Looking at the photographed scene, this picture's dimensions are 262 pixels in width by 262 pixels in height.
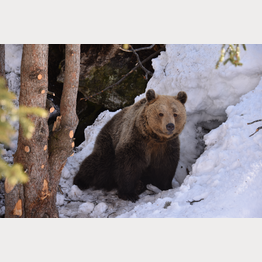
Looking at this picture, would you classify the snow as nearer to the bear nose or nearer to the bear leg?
the bear leg

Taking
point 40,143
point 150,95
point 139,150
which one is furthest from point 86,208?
point 150,95

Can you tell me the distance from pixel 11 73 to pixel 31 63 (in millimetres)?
2364

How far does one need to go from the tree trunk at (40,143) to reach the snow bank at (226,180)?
0.94 metres

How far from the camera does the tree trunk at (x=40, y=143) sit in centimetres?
250

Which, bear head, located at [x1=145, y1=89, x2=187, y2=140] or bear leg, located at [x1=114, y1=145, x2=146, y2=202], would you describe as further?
bear leg, located at [x1=114, y1=145, x2=146, y2=202]

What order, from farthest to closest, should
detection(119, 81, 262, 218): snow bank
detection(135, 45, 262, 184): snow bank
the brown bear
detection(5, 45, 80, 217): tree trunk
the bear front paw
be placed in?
detection(135, 45, 262, 184): snow bank → the bear front paw → the brown bear → detection(119, 81, 262, 218): snow bank → detection(5, 45, 80, 217): tree trunk

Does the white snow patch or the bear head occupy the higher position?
the bear head

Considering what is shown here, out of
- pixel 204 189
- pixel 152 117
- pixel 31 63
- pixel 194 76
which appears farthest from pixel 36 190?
pixel 194 76

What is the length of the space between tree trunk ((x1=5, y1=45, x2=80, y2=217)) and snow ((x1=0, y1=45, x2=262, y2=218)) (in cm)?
65

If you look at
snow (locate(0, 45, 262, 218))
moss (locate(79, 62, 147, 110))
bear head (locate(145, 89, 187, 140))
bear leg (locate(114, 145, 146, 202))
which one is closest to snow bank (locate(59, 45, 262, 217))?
snow (locate(0, 45, 262, 218))

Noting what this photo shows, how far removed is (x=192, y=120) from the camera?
4.34 metres

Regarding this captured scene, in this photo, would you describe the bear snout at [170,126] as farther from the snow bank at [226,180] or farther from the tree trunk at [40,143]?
the tree trunk at [40,143]

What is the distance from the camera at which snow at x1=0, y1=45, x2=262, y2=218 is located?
2.83m

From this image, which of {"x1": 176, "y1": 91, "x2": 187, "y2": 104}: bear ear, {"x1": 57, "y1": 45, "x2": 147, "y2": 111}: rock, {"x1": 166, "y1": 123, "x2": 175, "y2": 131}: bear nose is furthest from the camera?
{"x1": 57, "y1": 45, "x2": 147, "y2": 111}: rock
